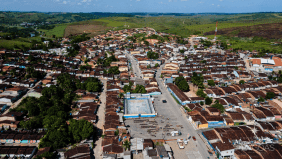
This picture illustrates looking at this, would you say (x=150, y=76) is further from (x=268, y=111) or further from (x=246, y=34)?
(x=246, y=34)

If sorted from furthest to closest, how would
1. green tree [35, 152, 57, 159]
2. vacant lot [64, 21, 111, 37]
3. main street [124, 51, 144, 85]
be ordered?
vacant lot [64, 21, 111, 37] < main street [124, 51, 144, 85] < green tree [35, 152, 57, 159]

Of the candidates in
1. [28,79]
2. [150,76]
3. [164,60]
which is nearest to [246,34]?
[164,60]

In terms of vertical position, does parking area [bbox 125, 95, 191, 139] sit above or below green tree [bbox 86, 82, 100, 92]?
below

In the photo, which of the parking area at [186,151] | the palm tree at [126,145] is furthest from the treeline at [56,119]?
the parking area at [186,151]

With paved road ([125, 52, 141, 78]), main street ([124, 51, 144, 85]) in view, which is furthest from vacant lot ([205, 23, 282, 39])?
main street ([124, 51, 144, 85])

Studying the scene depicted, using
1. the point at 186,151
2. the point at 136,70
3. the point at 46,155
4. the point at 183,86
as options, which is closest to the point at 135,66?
the point at 136,70

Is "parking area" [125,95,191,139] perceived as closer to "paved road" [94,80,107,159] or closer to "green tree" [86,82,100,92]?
"paved road" [94,80,107,159]

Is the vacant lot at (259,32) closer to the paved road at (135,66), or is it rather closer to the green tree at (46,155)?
the paved road at (135,66)

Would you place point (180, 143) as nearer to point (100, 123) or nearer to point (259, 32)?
point (100, 123)
